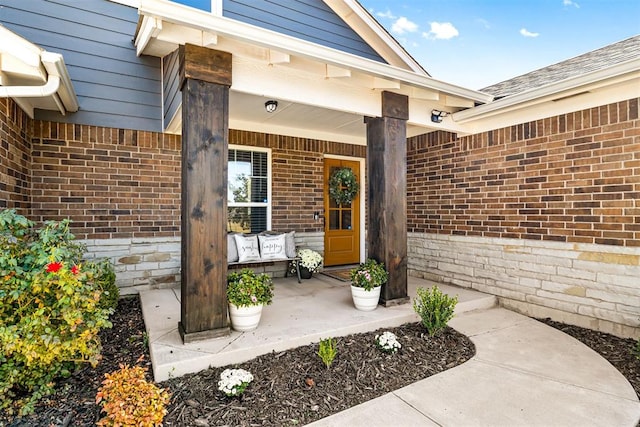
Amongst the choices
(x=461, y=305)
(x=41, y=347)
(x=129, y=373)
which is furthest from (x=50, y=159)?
(x=461, y=305)

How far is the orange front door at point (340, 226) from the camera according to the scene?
20.3 feet

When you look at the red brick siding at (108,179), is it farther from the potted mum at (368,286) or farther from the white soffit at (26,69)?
the potted mum at (368,286)

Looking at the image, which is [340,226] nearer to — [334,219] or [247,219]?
[334,219]

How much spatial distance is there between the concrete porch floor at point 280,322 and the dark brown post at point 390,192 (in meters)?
0.41

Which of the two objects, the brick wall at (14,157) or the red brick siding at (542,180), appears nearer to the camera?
the brick wall at (14,157)

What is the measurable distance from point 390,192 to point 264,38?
6.91ft

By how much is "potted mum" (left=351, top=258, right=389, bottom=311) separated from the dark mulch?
400 millimetres

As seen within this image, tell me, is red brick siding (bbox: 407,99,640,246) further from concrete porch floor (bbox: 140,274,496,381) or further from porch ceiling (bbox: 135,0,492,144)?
concrete porch floor (bbox: 140,274,496,381)

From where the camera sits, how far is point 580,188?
368 centimetres

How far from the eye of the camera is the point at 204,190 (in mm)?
2764

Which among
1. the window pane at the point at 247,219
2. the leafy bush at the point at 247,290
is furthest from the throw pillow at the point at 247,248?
the leafy bush at the point at 247,290

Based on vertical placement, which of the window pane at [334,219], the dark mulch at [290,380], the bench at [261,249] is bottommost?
the dark mulch at [290,380]

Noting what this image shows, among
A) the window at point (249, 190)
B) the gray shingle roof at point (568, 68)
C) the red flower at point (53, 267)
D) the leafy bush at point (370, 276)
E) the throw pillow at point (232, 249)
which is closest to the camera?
the red flower at point (53, 267)

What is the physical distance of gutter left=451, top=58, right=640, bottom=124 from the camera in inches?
118
